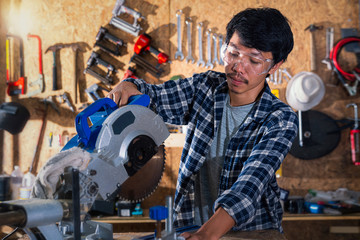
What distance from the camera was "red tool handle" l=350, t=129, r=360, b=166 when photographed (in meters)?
3.01

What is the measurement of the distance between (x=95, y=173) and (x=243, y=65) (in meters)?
0.80

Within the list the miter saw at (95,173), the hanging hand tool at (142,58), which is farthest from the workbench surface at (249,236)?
the hanging hand tool at (142,58)

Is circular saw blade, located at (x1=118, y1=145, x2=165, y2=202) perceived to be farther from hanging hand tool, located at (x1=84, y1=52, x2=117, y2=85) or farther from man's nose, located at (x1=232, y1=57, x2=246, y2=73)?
hanging hand tool, located at (x1=84, y1=52, x2=117, y2=85)

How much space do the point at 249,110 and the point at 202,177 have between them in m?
0.37

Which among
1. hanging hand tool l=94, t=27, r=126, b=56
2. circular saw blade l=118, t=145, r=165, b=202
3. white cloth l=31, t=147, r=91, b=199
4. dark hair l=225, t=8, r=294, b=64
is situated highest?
hanging hand tool l=94, t=27, r=126, b=56

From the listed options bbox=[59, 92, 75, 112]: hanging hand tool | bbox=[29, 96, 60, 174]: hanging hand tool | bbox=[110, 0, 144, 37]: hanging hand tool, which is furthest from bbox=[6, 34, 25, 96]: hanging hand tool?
bbox=[110, 0, 144, 37]: hanging hand tool

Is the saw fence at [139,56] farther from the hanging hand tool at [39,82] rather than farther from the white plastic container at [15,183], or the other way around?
the white plastic container at [15,183]

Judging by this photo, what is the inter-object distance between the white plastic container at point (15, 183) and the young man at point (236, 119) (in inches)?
77.9

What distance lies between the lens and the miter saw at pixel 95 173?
758mm

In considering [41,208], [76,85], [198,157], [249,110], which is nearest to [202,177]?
[198,157]

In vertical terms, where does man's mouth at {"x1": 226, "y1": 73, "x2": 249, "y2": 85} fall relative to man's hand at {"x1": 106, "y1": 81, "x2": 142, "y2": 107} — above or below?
above

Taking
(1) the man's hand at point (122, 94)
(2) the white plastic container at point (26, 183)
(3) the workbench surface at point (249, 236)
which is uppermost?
(1) the man's hand at point (122, 94)

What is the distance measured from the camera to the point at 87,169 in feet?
2.82

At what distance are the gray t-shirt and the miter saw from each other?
48cm
